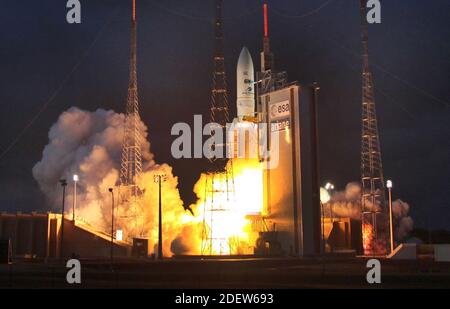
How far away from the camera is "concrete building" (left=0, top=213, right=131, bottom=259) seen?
271 feet

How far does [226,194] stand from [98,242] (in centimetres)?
1958

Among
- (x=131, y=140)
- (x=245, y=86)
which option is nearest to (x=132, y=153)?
(x=131, y=140)

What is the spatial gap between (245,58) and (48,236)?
125 feet

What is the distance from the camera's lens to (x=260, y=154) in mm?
78375

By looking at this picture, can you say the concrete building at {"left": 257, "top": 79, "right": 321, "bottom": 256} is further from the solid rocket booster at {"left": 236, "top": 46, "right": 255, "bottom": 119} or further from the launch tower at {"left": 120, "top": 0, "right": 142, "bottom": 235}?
the launch tower at {"left": 120, "top": 0, "right": 142, "bottom": 235}

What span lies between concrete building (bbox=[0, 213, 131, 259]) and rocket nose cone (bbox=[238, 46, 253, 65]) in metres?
29.7

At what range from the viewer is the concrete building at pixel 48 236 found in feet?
271

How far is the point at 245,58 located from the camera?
8056 cm

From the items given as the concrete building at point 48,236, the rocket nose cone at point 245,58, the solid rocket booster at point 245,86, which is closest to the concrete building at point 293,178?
the solid rocket booster at point 245,86

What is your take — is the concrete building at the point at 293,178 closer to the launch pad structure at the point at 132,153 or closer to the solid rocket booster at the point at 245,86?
the solid rocket booster at the point at 245,86

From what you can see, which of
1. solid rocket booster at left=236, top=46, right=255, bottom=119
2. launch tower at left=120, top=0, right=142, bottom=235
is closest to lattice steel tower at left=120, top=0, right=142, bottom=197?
launch tower at left=120, top=0, right=142, bottom=235

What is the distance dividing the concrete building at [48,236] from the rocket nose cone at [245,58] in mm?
29714
